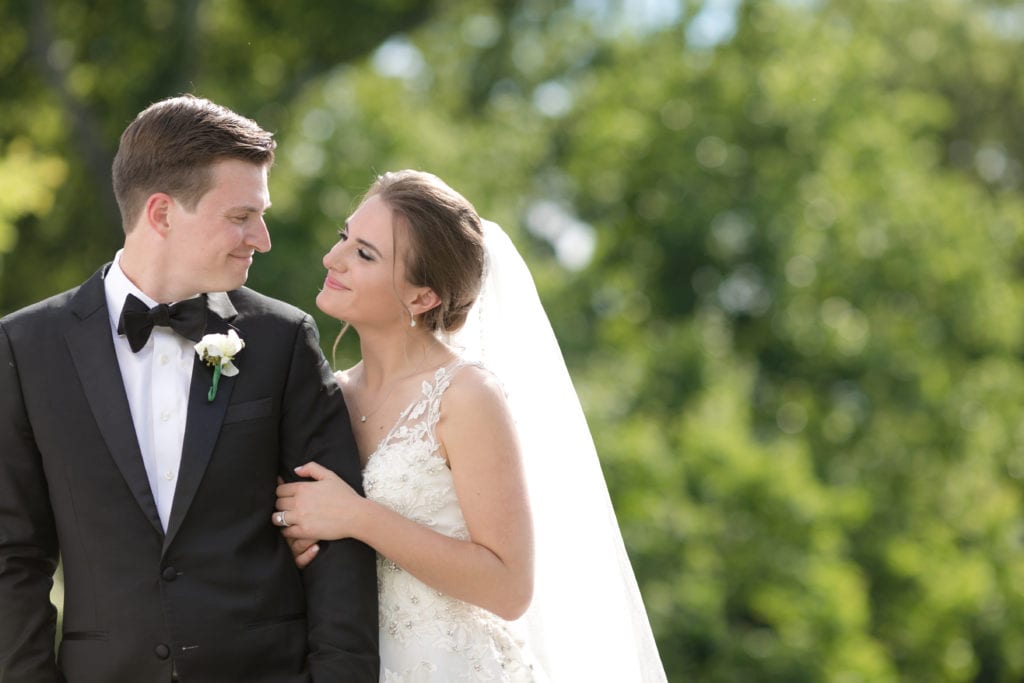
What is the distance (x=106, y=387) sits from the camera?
306 centimetres

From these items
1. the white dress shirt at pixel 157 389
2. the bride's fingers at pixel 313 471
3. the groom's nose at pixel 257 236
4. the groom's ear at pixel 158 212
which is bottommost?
the bride's fingers at pixel 313 471

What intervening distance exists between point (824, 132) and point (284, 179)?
936 centimetres

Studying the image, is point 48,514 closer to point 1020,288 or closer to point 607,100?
point 607,100

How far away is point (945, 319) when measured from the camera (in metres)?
22.1

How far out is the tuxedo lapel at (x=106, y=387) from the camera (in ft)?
9.83

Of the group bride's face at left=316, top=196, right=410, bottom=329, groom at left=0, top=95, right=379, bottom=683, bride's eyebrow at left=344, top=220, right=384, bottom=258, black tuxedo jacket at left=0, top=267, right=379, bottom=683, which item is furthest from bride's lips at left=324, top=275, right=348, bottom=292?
black tuxedo jacket at left=0, top=267, right=379, bottom=683

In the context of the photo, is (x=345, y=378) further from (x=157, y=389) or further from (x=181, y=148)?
(x=181, y=148)

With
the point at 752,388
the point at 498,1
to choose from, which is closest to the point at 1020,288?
the point at 752,388

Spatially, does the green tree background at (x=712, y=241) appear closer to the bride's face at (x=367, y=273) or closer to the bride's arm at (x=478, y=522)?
the bride's face at (x=367, y=273)

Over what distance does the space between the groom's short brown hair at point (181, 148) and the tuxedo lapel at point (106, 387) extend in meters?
0.26

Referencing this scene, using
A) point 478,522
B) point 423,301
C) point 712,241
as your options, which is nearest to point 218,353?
point 423,301

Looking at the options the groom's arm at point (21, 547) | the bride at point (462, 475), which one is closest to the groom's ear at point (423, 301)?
the bride at point (462, 475)

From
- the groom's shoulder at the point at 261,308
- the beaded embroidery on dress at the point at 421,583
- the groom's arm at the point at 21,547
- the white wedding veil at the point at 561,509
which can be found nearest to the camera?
the groom's arm at the point at 21,547

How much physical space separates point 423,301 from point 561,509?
0.72m
